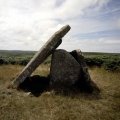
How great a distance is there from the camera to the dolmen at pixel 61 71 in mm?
8773

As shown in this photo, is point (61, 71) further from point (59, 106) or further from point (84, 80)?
point (59, 106)

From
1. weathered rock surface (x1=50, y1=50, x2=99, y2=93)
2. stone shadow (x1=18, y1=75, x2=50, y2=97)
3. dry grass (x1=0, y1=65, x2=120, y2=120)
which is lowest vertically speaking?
dry grass (x1=0, y1=65, x2=120, y2=120)

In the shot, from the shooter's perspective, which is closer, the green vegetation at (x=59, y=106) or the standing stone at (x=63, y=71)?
→ the green vegetation at (x=59, y=106)

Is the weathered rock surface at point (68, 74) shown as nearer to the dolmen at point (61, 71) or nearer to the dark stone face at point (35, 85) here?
the dolmen at point (61, 71)

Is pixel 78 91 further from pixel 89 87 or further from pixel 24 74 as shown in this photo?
pixel 24 74

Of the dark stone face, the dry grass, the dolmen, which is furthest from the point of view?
the dark stone face

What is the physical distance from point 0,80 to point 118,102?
6.13m

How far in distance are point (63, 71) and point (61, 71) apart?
0.10 meters

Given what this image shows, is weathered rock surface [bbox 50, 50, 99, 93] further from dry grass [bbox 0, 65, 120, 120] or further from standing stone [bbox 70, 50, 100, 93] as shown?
dry grass [bbox 0, 65, 120, 120]

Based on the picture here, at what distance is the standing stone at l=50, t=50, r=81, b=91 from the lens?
8.98 metres

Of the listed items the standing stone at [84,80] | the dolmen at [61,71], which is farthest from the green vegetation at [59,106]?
the dolmen at [61,71]

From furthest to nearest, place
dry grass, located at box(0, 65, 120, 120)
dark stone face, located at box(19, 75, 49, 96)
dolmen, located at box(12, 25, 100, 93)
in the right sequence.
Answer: dark stone face, located at box(19, 75, 49, 96)
dolmen, located at box(12, 25, 100, 93)
dry grass, located at box(0, 65, 120, 120)

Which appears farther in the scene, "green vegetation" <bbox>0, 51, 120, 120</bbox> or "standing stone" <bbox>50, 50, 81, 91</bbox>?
A: "standing stone" <bbox>50, 50, 81, 91</bbox>

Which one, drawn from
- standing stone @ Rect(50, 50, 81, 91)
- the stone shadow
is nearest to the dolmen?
standing stone @ Rect(50, 50, 81, 91)
